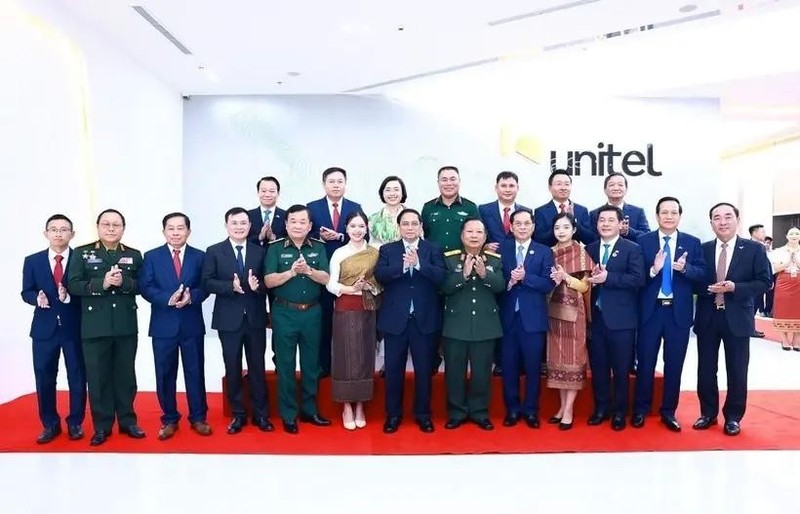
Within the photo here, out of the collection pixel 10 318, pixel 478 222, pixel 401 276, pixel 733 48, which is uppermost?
pixel 733 48

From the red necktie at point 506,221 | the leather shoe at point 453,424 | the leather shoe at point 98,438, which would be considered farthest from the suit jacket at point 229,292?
the red necktie at point 506,221

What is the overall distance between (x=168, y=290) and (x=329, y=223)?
1.31 metres

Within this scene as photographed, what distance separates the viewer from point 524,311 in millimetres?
4430

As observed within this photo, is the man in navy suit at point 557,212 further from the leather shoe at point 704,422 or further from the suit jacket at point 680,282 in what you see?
the leather shoe at point 704,422

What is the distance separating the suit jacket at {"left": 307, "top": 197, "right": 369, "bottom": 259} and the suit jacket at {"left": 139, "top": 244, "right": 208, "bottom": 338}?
3.23 ft

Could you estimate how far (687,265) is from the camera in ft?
14.2

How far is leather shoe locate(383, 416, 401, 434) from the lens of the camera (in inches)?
174

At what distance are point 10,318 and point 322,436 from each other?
3060 mm

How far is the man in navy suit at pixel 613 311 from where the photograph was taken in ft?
14.3

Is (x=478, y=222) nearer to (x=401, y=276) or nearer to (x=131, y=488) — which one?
Result: (x=401, y=276)

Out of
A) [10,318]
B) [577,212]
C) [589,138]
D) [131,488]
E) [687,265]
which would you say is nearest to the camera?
[131,488]

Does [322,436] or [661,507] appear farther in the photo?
[322,436]

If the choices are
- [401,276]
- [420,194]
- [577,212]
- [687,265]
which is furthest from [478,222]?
[420,194]

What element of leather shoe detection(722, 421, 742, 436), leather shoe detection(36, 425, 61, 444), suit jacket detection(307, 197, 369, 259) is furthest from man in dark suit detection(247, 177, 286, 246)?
leather shoe detection(722, 421, 742, 436)
